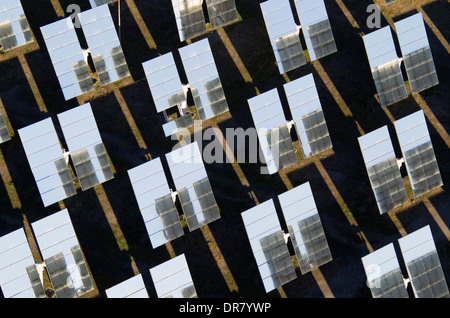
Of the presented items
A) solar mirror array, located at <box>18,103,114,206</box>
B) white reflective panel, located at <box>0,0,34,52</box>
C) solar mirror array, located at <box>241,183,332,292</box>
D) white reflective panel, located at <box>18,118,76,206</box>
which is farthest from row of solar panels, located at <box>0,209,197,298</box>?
white reflective panel, located at <box>0,0,34,52</box>

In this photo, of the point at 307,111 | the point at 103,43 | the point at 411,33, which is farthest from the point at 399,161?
the point at 103,43

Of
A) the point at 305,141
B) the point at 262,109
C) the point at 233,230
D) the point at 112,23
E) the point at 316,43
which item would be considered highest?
the point at 112,23

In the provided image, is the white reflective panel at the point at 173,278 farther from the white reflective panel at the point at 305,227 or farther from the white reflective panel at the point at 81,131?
the white reflective panel at the point at 81,131

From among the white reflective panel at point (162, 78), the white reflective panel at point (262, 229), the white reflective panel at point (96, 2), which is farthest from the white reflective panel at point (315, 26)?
the white reflective panel at point (96, 2)

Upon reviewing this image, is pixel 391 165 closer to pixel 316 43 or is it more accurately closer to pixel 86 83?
pixel 316 43

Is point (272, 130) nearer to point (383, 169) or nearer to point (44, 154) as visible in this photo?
point (383, 169)
